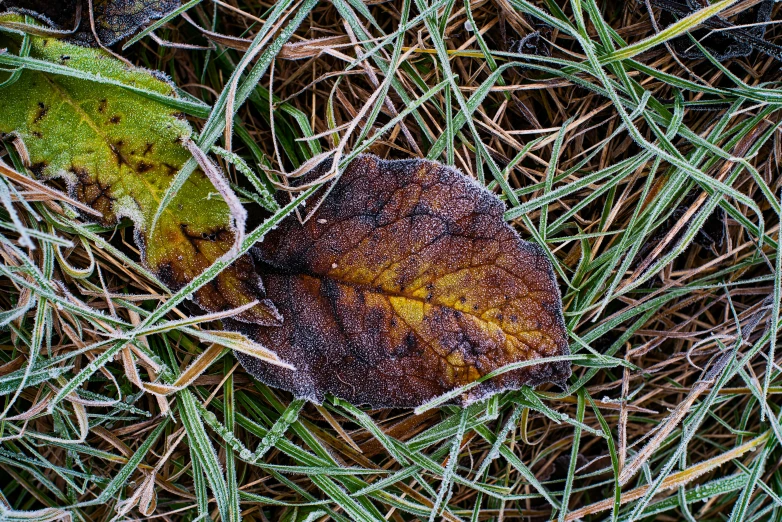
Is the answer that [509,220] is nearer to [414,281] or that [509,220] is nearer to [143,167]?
[414,281]


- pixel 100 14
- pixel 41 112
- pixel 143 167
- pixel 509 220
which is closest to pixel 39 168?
pixel 41 112

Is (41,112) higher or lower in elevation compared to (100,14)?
lower

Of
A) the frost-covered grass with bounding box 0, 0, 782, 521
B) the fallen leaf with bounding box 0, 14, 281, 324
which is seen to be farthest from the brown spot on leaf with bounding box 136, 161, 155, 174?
the frost-covered grass with bounding box 0, 0, 782, 521

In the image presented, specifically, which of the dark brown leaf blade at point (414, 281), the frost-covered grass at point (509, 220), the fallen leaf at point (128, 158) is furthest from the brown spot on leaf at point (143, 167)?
the dark brown leaf blade at point (414, 281)

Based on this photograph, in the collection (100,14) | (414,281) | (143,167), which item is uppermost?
(100,14)

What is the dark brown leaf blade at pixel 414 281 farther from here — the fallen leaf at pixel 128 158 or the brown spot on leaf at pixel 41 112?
the brown spot on leaf at pixel 41 112

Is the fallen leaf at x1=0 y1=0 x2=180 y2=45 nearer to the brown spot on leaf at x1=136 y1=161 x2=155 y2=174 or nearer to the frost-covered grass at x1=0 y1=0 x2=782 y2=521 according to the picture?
the frost-covered grass at x1=0 y1=0 x2=782 y2=521

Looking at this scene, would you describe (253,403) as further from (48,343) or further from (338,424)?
(48,343)
